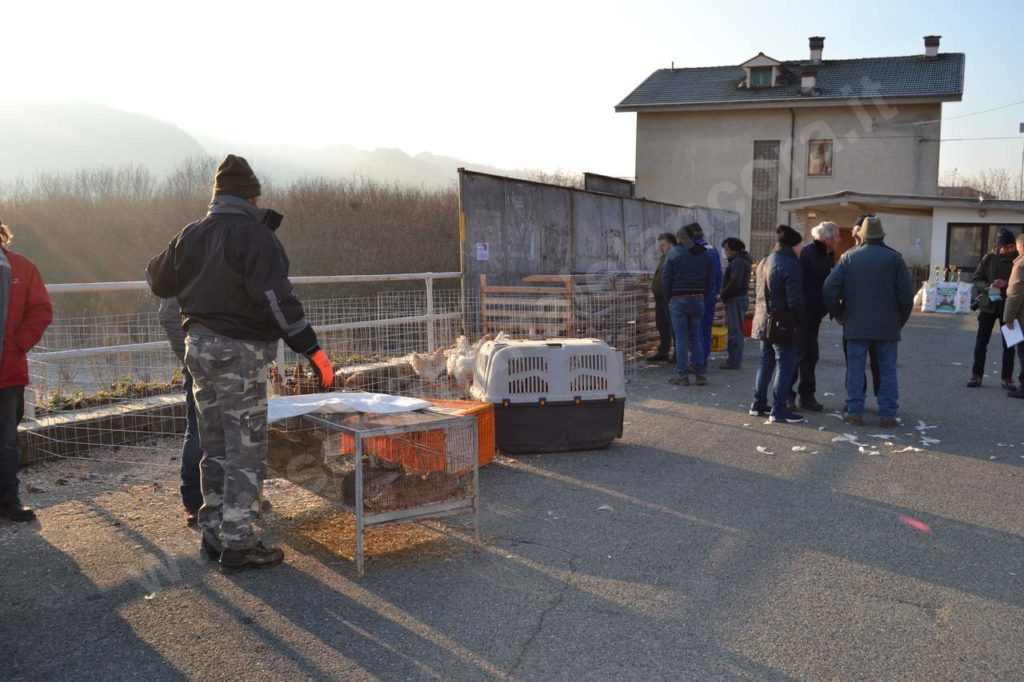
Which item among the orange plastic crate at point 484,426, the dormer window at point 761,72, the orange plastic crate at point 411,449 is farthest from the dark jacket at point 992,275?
the dormer window at point 761,72

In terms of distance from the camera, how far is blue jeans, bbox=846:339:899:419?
8.18 m

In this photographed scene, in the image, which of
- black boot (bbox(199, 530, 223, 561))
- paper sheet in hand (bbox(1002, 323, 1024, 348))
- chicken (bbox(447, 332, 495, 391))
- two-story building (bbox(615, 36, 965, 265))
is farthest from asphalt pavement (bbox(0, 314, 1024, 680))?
two-story building (bbox(615, 36, 965, 265))

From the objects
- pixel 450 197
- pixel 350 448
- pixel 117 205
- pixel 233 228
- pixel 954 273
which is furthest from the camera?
pixel 450 197

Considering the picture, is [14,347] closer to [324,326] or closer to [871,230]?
[324,326]

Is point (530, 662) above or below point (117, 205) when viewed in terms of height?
below

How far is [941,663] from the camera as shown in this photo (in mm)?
3537

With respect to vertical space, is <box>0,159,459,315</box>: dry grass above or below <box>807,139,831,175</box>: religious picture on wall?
below

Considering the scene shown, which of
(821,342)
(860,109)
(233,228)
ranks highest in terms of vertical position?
(860,109)

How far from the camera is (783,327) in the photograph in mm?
8258

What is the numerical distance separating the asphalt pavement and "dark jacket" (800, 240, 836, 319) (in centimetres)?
246

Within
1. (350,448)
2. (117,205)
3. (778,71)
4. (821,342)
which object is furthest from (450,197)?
(350,448)

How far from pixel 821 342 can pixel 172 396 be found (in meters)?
12.2

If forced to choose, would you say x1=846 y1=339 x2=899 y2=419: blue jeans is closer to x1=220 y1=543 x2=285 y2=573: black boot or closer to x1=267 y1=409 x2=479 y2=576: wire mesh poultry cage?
x1=267 y1=409 x2=479 y2=576: wire mesh poultry cage

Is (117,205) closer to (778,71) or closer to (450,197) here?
(450,197)
